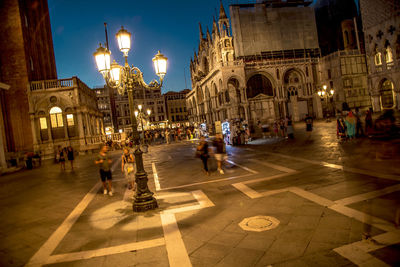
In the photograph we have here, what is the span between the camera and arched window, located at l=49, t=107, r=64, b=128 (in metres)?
25.0

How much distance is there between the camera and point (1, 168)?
16.3m

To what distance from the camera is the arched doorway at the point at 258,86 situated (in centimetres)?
4159

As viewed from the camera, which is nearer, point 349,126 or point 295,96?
point 349,126

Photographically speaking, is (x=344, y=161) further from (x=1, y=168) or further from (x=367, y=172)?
(x=1, y=168)

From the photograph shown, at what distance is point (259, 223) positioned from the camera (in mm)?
4762

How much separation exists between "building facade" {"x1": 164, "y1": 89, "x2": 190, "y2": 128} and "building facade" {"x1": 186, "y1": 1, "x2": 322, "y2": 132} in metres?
36.6

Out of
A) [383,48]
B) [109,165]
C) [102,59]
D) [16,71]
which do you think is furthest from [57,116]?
[383,48]

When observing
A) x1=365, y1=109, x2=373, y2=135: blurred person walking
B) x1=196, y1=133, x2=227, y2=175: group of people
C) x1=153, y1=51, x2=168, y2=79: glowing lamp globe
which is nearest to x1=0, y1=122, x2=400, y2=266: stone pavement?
x1=196, y1=133, x2=227, y2=175: group of people

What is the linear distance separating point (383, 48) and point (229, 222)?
35.6 meters

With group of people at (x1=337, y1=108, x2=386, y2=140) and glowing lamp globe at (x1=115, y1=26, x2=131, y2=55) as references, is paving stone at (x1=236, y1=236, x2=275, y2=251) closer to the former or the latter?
glowing lamp globe at (x1=115, y1=26, x2=131, y2=55)

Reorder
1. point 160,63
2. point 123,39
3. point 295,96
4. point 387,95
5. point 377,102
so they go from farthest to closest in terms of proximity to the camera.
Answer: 1. point 295,96
2. point 387,95
3. point 377,102
4. point 160,63
5. point 123,39

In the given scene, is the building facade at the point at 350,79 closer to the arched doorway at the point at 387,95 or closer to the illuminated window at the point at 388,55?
the arched doorway at the point at 387,95

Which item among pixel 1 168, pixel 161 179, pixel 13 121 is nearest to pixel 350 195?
pixel 161 179

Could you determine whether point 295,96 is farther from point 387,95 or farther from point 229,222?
point 229,222
